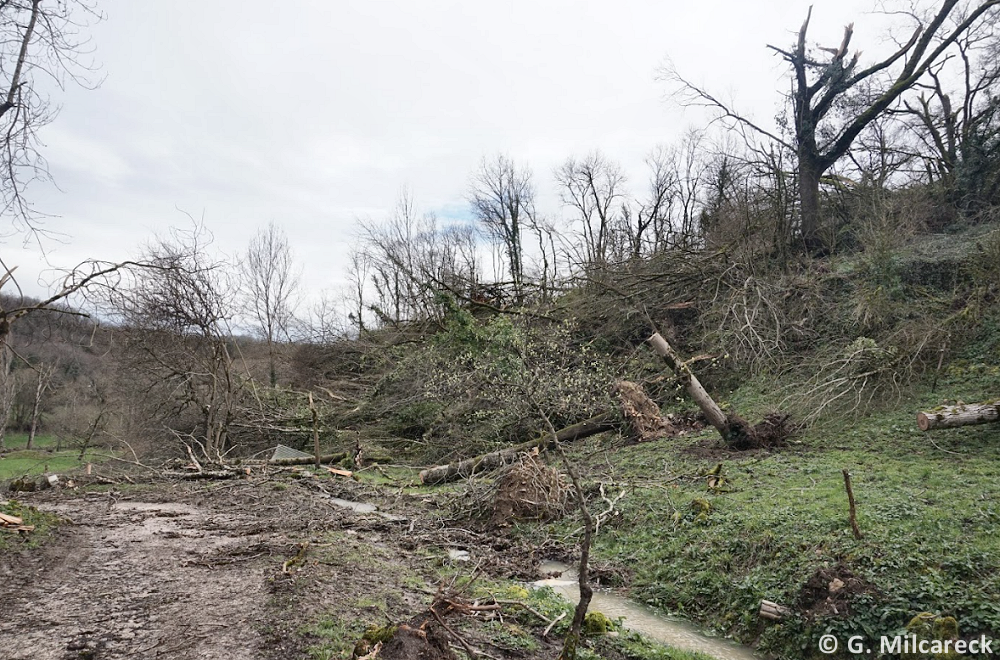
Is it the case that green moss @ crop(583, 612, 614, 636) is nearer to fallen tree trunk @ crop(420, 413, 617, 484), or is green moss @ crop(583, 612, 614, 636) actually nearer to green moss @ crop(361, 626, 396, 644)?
green moss @ crop(361, 626, 396, 644)

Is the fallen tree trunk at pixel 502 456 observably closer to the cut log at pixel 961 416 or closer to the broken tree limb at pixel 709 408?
the broken tree limb at pixel 709 408

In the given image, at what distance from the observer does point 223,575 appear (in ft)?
16.9

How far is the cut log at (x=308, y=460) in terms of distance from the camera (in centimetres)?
1284

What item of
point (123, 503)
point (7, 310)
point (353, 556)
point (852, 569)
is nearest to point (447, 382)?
point (123, 503)

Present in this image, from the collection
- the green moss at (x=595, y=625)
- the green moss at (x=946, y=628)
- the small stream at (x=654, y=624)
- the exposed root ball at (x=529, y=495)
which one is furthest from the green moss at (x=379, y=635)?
the exposed root ball at (x=529, y=495)

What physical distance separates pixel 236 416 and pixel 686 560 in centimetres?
1266

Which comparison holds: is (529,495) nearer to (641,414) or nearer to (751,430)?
(751,430)

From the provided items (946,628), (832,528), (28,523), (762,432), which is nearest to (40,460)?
(28,523)

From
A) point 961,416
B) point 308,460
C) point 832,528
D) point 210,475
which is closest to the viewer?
point 832,528

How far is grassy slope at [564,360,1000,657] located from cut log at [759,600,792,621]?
6 centimetres

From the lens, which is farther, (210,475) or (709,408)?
(210,475)

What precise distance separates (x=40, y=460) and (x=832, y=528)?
734 inches

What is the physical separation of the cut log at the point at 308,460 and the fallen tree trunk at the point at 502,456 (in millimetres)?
3454

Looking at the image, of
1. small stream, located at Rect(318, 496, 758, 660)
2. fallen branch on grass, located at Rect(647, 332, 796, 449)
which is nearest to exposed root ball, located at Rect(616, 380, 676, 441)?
fallen branch on grass, located at Rect(647, 332, 796, 449)
